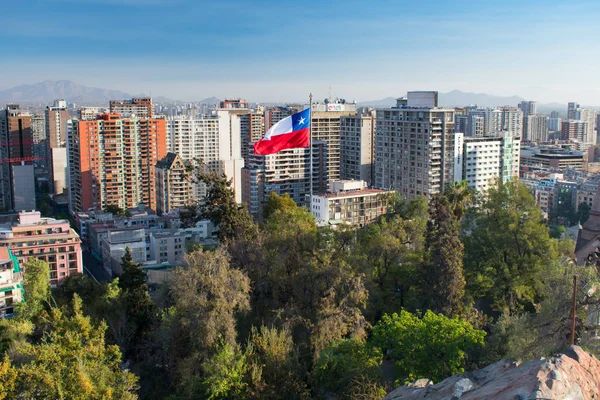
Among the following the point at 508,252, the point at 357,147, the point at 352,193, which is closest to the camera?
the point at 508,252

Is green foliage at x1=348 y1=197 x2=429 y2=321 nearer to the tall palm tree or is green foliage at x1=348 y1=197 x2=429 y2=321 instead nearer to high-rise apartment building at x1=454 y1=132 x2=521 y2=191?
the tall palm tree

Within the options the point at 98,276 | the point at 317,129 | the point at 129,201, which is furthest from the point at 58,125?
the point at 98,276

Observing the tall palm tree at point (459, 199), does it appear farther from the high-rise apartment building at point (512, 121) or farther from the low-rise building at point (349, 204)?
the high-rise apartment building at point (512, 121)

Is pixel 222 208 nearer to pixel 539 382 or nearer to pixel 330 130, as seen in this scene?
pixel 539 382

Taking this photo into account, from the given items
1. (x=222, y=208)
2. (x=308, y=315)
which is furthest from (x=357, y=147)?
(x=308, y=315)

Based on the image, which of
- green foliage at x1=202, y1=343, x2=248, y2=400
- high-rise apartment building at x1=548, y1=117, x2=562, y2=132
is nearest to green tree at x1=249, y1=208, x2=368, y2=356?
green foliage at x1=202, y1=343, x2=248, y2=400

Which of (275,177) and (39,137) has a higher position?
(39,137)

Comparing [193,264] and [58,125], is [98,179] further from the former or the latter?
[193,264]
